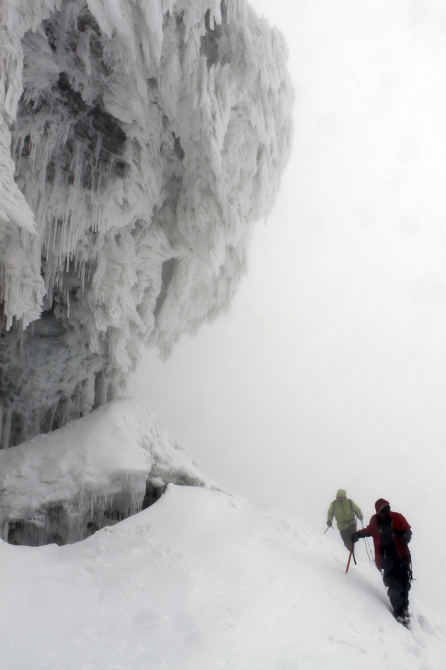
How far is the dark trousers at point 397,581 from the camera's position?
4.53 meters

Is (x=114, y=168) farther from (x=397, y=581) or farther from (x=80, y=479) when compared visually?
(x=397, y=581)

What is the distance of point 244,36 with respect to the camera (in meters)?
6.25

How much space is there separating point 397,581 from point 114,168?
24.4ft

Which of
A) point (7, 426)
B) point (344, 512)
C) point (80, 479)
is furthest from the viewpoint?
point (7, 426)

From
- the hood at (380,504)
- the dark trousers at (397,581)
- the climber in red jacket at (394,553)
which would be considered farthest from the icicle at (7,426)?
the dark trousers at (397,581)

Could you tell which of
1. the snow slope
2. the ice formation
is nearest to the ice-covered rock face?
the ice formation

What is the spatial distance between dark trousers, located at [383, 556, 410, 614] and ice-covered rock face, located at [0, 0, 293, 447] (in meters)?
5.72

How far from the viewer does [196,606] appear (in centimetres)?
385

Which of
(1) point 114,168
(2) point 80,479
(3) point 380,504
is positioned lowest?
(2) point 80,479

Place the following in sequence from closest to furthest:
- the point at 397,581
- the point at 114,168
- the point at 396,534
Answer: the point at 397,581 → the point at 396,534 → the point at 114,168

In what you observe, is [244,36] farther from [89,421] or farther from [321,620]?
[321,620]

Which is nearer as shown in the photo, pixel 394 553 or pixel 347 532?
pixel 394 553

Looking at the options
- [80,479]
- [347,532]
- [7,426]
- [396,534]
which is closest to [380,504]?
[396,534]

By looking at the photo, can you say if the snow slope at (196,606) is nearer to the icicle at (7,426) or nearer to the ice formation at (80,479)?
the ice formation at (80,479)
